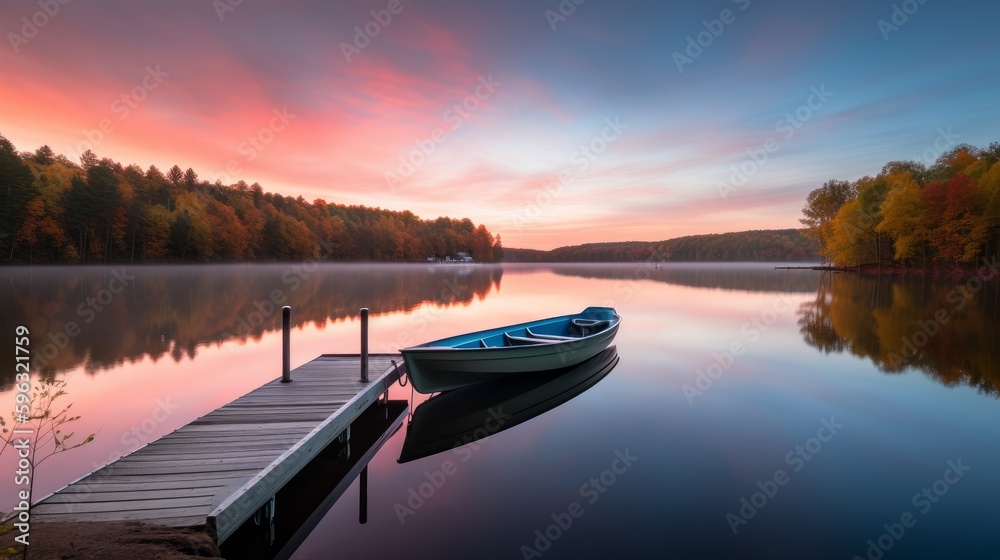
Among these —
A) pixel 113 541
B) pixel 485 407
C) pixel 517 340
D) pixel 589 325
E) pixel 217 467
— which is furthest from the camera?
pixel 589 325

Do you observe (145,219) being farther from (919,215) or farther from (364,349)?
(919,215)

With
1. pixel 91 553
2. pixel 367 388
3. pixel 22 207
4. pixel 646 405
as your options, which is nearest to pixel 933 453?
pixel 646 405

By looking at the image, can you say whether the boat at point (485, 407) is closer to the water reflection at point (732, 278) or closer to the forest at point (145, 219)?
the water reflection at point (732, 278)

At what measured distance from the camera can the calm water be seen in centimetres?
491

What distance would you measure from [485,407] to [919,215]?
60.6m

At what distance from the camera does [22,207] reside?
45.2 m

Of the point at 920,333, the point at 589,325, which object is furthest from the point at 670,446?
the point at 920,333

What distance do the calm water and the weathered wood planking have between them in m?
0.94

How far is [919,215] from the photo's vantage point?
47250 mm

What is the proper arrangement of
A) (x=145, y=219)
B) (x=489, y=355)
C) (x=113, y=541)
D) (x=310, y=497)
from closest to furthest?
(x=113, y=541), (x=310, y=497), (x=489, y=355), (x=145, y=219)

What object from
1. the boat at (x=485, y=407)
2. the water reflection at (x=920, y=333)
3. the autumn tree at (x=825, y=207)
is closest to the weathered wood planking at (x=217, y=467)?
the boat at (x=485, y=407)

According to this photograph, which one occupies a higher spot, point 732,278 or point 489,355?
point 732,278

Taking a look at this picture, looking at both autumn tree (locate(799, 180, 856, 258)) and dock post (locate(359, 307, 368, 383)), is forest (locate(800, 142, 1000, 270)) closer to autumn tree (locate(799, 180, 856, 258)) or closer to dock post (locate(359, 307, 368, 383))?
autumn tree (locate(799, 180, 856, 258))

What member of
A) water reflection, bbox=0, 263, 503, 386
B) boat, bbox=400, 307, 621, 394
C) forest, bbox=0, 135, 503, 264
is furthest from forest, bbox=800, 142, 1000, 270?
forest, bbox=0, 135, 503, 264
